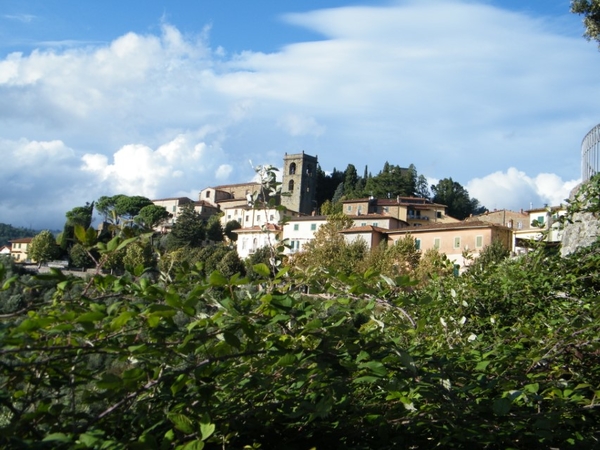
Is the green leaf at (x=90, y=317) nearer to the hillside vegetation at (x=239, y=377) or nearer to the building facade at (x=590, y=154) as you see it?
the hillside vegetation at (x=239, y=377)

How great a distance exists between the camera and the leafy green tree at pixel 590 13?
34.5ft

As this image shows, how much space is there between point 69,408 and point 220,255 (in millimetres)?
53019

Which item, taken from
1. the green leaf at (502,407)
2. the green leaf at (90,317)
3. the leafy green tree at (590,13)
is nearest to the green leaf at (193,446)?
the green leaf at (90,317)

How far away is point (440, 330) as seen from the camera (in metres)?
3.80

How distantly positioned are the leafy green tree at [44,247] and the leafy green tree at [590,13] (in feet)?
179

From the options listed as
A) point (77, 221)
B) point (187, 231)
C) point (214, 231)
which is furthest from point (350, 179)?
point (77, 221)

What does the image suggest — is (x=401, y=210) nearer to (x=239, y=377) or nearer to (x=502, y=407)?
(x=502, y=407)

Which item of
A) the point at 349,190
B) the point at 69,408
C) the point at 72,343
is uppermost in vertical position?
the point at 349,190

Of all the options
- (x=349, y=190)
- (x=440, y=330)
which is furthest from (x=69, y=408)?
(x=349, y=190)

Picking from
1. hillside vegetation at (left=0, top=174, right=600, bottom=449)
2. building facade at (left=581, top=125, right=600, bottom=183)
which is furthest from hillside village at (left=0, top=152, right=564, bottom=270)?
building facade at (left=581, top=125, right=600, bottom=183)

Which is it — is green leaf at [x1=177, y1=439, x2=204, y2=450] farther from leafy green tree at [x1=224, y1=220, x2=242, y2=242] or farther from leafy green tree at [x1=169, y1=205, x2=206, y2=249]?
leafy green tree at [x1=224, y1=220, x2=242, y2=242]

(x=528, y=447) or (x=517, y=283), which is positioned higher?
(x=517, y=283)

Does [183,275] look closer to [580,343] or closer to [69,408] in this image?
[69,408]

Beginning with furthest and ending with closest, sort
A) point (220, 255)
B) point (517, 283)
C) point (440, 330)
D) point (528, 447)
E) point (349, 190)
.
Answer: point (349, 190), point (220, 255), point (517, 283), point (440, 330), point (528, 447)
